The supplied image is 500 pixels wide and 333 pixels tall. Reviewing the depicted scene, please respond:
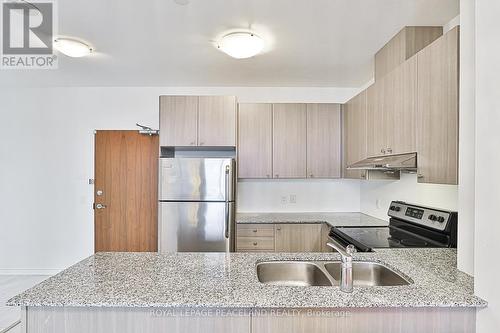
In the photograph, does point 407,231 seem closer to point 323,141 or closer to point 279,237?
point 279,237

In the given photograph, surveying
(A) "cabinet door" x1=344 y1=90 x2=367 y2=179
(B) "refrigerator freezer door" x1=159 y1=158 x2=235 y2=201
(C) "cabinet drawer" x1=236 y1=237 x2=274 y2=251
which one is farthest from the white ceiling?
(C) "cabinet drawer" x1=236 y1=237 x2=274 y2=251

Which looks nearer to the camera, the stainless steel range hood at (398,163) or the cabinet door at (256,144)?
the stainless steel range hood at (398,163)

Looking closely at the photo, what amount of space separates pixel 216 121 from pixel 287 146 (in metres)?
0.92

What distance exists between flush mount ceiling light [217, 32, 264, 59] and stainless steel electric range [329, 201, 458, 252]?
5.90ft

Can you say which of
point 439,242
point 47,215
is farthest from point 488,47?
point 47,215

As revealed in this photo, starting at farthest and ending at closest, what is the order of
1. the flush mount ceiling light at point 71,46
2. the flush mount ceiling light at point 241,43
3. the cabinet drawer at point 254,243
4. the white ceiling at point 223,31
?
the cabinet drawer at point 254,243 < the flush mount ceiling light at point 71,46 < the flush mount ceiling light at point 241,43 < the white ceiling at point 223,31

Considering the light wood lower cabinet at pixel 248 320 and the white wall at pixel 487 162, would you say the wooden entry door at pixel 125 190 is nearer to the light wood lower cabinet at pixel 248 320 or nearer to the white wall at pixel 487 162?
the light wood lower cabinet at pixel 248 320

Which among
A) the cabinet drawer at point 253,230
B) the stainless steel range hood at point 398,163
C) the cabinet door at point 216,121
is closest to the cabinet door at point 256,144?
the cabinet door at point 216,121

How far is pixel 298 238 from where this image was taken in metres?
3.34

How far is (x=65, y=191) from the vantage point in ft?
13.0

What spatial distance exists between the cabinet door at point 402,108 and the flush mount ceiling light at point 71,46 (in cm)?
259

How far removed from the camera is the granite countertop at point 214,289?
1.18 m

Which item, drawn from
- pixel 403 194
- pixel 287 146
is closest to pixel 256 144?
pixel 287 146

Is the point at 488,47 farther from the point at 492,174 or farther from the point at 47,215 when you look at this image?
the point at 47,215
